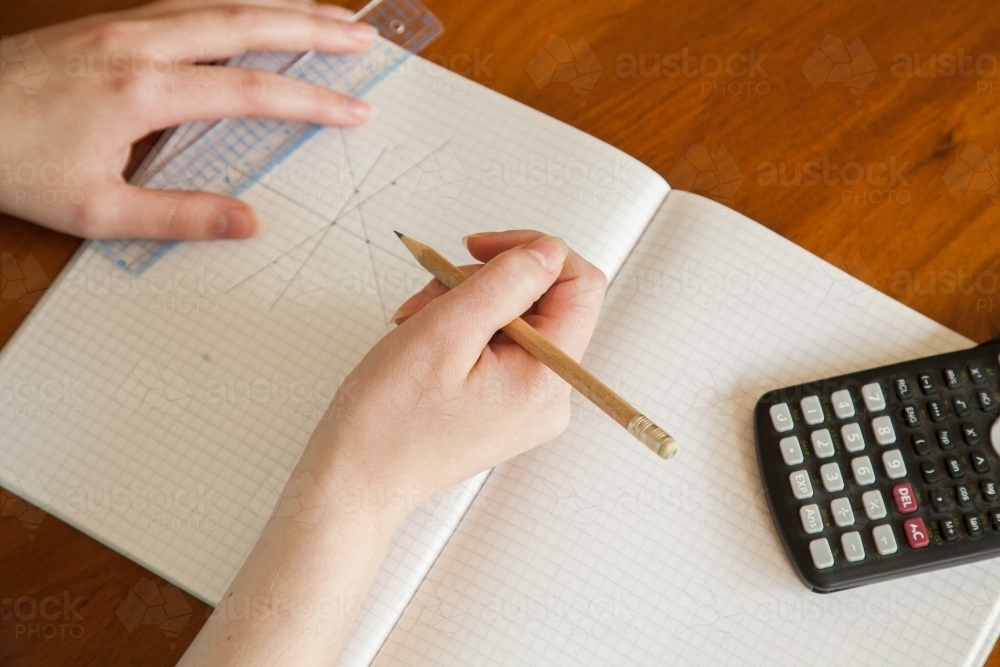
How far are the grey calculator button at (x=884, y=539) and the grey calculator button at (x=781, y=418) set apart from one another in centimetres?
9

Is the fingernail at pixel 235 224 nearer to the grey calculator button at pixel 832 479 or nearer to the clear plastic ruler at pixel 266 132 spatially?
the clear plastic ruler at pixel 266 132

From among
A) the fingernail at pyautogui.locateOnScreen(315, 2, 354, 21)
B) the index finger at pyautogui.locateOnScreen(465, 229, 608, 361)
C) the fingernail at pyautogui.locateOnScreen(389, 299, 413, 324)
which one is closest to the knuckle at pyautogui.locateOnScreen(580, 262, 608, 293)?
the index finger at pyautogui.locateOnScreen(465, 229, 608, 361)

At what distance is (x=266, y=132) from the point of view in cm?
66

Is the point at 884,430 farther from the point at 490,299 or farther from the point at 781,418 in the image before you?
the point at 490,299

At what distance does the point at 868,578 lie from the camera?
508 mm

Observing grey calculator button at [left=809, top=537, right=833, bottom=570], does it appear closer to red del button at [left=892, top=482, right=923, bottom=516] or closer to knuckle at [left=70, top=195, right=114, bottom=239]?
red del button at [left=892, top=482, right=923, bottom=516]

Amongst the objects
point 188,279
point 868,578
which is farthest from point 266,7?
point 868,578

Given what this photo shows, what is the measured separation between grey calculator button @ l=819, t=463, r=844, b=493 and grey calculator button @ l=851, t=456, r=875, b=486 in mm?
10

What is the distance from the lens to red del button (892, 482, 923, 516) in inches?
20.5

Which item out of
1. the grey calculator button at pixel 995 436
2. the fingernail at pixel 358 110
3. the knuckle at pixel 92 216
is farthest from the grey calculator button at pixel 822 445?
the knuckle at pixel 92 216

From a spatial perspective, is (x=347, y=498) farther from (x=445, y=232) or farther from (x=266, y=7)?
(x=266, y=7)

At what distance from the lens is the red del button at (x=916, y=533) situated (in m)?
0.51

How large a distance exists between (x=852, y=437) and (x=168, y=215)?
55 centimetres

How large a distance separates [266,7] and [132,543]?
46 cm
